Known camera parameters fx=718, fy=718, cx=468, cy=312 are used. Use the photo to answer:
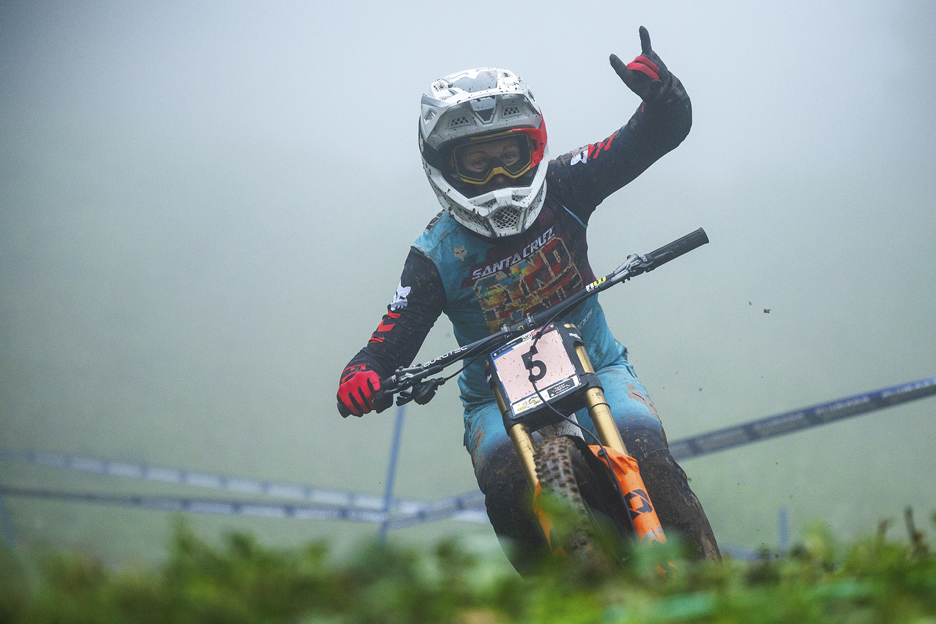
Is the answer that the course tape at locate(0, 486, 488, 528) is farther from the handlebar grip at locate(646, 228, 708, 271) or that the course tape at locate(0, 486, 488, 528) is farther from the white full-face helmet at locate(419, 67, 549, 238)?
the handlebar grip at locate(646, 228, 708, 271)

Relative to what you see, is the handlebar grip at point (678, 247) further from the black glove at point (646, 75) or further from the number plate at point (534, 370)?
the black glove at point (646, 75)

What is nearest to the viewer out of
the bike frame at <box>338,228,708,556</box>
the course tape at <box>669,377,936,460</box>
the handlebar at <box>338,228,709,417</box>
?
the bike frame at <box>338,228,708,556</box>

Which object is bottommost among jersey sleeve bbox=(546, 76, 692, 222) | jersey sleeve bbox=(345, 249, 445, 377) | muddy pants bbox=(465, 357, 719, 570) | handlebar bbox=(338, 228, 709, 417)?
muddy pants bbox=(465, 357, 719, 570)

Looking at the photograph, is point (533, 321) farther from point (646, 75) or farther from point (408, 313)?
point (646, 75)

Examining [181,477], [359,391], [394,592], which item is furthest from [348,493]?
[394,592]

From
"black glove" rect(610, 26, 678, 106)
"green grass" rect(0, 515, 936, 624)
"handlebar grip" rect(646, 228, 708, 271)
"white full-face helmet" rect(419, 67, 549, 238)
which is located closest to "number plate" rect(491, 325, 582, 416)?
"handlebar grip" rect(646, 228, 708, 271)

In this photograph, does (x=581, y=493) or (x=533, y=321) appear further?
(x=533, y=321)

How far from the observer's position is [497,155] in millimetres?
2490

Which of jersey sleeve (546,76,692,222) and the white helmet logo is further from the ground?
jersey sleeve (546,76,692,222)

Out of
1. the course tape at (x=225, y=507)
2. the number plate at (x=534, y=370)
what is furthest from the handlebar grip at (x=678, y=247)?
the course tape at (x=225, y=507)

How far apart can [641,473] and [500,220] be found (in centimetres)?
94

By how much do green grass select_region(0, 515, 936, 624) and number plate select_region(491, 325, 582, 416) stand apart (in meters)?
1.33

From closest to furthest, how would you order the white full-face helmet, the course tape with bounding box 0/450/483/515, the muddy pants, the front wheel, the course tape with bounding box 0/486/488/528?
the front wheel
the muddy pants
the white full-face helmet
the course tape with bounding box 0/486/488/528
the course tape with bounding box 0/450/483/515

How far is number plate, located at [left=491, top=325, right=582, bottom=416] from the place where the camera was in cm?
197
